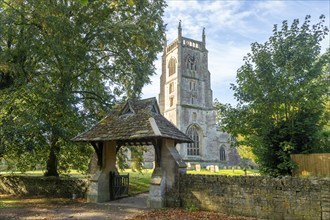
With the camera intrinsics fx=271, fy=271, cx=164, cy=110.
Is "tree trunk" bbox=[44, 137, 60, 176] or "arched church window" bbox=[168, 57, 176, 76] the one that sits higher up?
"arched church window" bbox=[168, 57, 176, 76]

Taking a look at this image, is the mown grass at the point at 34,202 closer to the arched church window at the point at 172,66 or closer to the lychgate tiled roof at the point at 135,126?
the lychgate tiled roof at the point at 135,126

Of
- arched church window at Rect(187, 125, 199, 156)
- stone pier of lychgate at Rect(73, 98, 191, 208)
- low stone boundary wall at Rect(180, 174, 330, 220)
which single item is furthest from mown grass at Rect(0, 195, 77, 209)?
arched church window at Rect(187, 125, 199, 156)

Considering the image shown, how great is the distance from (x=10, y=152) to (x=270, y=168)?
14169 mm

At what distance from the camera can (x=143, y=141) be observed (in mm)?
13586

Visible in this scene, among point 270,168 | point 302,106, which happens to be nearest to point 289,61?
point 302,106

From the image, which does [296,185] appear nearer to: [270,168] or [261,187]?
[261,187]

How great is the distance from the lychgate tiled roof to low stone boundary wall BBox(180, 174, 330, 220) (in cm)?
226

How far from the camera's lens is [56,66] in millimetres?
14281

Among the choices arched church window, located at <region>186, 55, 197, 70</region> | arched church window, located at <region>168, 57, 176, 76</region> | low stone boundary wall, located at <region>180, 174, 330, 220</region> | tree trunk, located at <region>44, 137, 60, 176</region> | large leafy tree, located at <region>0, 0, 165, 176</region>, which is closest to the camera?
low stone boundary wall, located at <region>180, 174, 330, 220</region>

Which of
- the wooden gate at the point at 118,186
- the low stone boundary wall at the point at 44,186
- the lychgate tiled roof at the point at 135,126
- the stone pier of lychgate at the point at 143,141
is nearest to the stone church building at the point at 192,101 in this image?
the low stone boundary wall at the point at 44,186

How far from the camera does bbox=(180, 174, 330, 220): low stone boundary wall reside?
28.0ft

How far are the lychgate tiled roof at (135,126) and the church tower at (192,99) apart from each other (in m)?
31.7

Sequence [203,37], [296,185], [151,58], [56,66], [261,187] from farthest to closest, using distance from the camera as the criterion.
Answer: [203,37]
[151,58]
[56,66]
[261,187]
[296,185]

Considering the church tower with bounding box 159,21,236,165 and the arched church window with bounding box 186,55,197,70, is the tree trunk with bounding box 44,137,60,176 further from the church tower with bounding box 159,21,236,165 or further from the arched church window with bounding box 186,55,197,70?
the arched church window with bounding box 186,55,197,70
